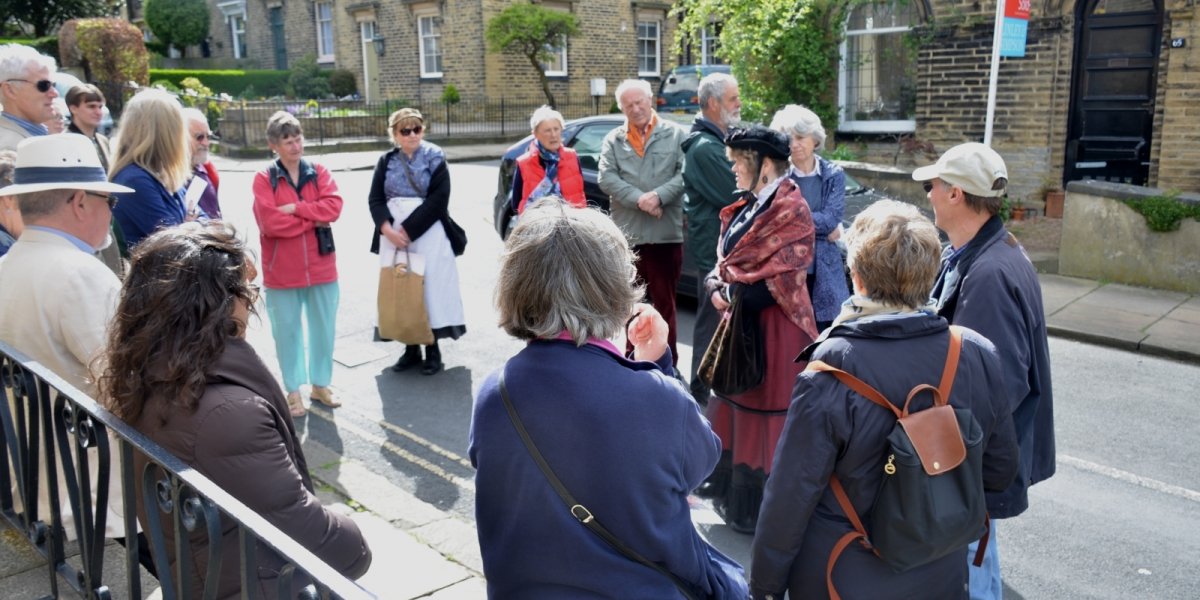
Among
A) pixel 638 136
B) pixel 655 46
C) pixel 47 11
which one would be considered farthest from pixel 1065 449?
pixel 47 11

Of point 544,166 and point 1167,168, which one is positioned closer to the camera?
point 544,166

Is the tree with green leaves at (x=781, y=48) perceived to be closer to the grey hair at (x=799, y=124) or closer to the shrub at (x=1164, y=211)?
the shrub at (x=1164, y=211)

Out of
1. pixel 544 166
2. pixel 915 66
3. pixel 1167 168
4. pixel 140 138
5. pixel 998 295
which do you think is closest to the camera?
pixel 998 295

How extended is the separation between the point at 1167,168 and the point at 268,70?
31232mm

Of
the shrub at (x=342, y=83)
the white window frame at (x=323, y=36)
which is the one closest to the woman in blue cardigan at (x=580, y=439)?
the shrub at (x=342, y=83)

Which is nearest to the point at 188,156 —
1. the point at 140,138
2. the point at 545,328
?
the point at 140,138

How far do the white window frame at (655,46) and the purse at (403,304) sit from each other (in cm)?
2469

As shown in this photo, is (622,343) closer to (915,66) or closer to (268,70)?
(915,66)

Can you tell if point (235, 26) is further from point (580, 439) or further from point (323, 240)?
point (580, 439)

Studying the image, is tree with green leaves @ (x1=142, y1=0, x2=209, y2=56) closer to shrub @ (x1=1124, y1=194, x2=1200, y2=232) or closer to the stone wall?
the stone wall

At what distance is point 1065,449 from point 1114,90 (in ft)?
26.8

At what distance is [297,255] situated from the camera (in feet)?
20.0

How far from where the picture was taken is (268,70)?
35.0 metres

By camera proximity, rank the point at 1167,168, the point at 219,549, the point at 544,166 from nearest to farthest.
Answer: the point at 219,549
the point at 544,166
the point at 1167,168
